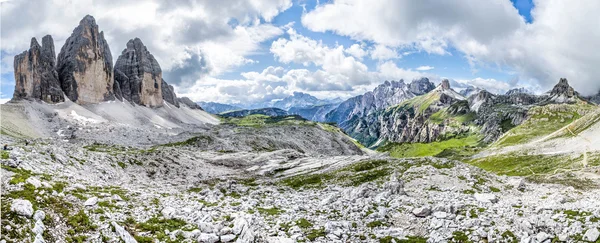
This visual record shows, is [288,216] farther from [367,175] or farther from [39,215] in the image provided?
[367,175]

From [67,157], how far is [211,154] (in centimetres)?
5937

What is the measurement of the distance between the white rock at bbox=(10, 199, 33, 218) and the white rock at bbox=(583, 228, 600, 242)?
35.0 m

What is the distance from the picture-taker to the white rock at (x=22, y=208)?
21219 mm

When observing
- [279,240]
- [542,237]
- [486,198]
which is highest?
[486,198]

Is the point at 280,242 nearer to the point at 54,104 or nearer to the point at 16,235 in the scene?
the point at 16,235

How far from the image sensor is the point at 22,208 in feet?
70.4

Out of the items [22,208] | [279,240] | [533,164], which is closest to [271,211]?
[279,240]

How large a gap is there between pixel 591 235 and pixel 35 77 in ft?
704

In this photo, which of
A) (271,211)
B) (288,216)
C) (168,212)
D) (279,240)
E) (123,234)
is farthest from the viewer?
(271,211)

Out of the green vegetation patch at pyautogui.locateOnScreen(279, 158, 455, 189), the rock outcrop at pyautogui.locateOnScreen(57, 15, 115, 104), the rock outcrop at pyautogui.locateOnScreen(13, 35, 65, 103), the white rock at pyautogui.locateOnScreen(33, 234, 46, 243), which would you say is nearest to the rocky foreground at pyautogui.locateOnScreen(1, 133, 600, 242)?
the white rock at pyautogui.locateOnScreen(33, 234, 46, 243)

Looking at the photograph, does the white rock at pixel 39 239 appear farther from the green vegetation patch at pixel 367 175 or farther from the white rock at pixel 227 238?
the green vegetation patch at pixel 367 175

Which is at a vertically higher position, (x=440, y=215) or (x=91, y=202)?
(x=91, y=202)

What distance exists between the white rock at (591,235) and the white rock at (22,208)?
35.0 meters

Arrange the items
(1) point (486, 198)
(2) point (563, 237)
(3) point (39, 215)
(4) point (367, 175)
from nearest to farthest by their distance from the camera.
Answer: (3) point (39, 215) < (2) point (563, 237) < (1) point (486, 198) < (4) point (367, 175)
